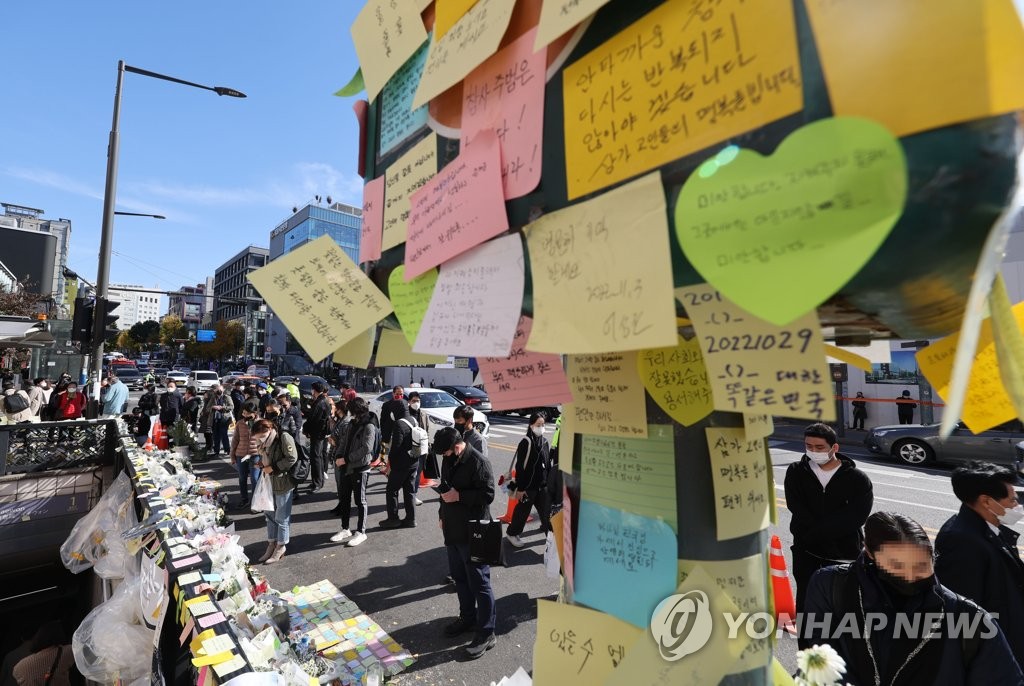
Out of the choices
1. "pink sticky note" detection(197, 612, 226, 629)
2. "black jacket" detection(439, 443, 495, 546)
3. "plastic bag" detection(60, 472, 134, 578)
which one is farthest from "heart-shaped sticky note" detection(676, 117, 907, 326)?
"plastic bag" detection(60, 472, 134, 578)

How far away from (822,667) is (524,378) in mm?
1329

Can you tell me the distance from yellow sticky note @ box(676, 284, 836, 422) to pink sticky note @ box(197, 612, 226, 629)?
6.80 feet

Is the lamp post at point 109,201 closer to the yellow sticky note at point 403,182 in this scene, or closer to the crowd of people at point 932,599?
the yellow sticky note at point 403,182

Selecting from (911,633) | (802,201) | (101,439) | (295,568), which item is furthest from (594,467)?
(101,439)

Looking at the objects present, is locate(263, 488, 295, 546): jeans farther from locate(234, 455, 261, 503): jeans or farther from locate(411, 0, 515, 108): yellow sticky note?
locate(411, 0, 515, 108): yellow sticky note

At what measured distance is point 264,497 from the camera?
5961 millimetres

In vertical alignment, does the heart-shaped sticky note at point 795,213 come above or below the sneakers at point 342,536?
above

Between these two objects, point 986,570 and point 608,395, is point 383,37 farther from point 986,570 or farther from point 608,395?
point 986,570

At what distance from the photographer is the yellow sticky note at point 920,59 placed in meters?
0.45

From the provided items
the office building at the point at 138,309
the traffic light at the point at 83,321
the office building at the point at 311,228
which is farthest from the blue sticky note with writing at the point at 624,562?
the office building at the point at 138,309

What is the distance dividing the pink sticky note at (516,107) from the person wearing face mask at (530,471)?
207 inches

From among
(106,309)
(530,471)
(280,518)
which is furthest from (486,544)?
(106,309)

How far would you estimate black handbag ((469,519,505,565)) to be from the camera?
4.34m

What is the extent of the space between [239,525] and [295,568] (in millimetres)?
2189
